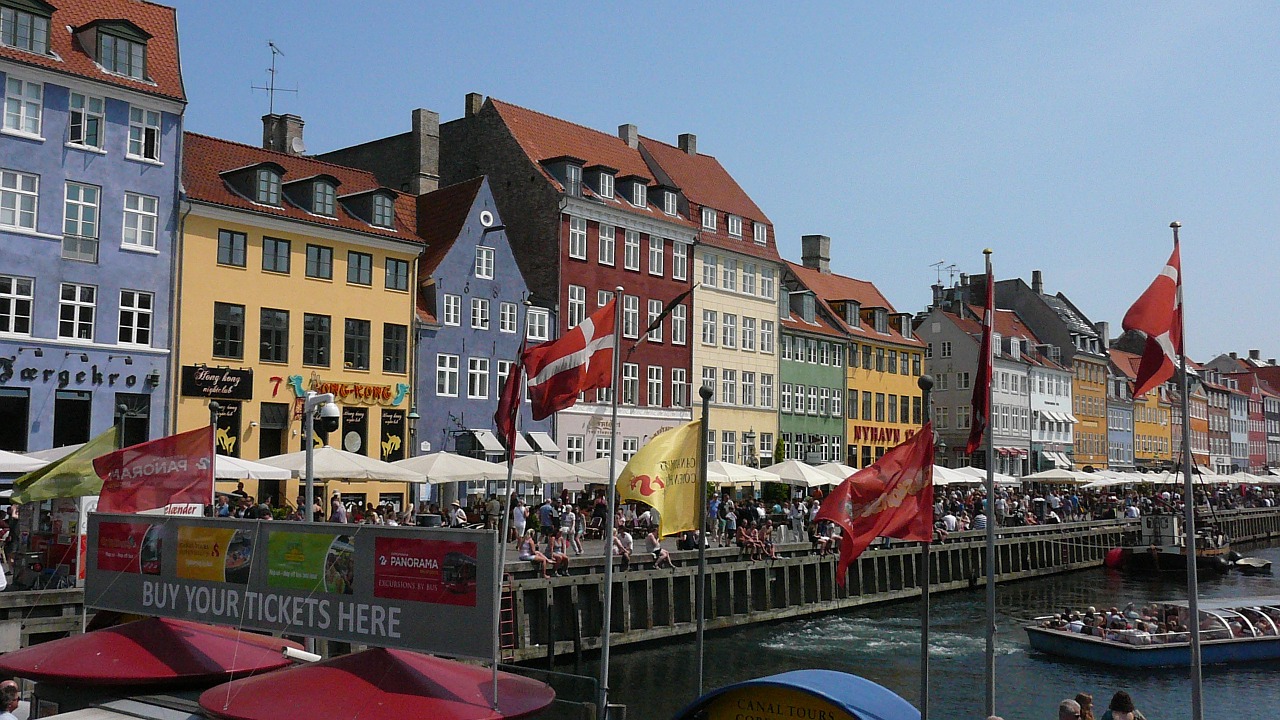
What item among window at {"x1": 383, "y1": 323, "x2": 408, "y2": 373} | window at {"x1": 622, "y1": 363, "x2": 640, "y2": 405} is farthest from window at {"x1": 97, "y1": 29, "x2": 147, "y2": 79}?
window at {"x1": 622, "y1": 363, "x2": 640, "y2": 405}

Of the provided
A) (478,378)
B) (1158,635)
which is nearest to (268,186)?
(478,378)

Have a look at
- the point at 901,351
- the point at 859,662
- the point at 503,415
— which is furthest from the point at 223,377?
the point at 901,351

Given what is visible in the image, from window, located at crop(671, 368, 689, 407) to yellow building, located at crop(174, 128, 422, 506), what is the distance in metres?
15.2

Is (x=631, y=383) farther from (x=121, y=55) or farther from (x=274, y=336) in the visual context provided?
(x=121, y=55)

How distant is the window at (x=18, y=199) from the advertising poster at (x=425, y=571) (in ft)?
91.3

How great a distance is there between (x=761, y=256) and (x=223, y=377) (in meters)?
30.7

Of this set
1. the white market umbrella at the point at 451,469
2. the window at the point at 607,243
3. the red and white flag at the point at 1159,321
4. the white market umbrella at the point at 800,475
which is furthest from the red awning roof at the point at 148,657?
the window at the point at 607,243

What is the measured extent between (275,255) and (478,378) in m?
9.20

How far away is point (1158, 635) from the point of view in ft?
95.5

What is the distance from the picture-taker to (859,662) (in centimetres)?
2911

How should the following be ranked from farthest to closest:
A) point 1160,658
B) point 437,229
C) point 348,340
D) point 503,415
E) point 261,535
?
point 437,229 → point 348,340 → point 1160,658 → point 503,415 → point 261,535

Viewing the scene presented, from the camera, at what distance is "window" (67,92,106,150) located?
110 feet

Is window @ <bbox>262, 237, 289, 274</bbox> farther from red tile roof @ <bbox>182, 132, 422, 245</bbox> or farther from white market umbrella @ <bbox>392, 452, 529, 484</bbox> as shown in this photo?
white market umbrella @ <bbox>392, 452, 529, 484</bbox>

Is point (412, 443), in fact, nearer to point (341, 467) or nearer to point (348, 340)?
point (348, 340)
